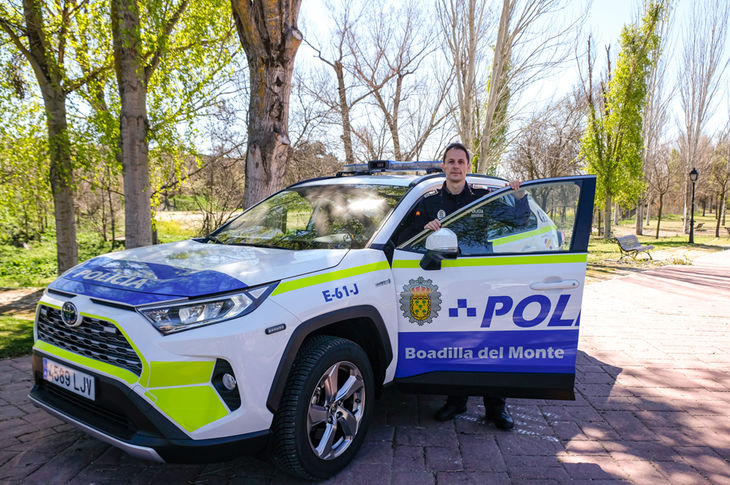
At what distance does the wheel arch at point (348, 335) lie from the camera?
2223mm

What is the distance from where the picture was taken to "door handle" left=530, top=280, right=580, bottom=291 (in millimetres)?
2785

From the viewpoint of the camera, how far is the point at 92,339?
225 centimetres

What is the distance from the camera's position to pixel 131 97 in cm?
724

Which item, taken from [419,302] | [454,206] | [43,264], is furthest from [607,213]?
[43,264]

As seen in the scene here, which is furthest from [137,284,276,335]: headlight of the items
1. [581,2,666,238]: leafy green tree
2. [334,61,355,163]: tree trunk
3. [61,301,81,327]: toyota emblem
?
[581,2,666,238]: leafy green tree

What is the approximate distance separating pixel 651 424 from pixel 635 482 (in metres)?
0.91

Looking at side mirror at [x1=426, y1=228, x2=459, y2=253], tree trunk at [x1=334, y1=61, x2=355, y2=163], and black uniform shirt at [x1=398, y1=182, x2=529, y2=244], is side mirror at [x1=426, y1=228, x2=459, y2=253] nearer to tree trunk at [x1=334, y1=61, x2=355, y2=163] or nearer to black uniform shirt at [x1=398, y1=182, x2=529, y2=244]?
black uniform shirt at [x1=398, y1=182, x2=529, y2=244]

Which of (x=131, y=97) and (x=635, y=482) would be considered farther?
(x=131, y=97)

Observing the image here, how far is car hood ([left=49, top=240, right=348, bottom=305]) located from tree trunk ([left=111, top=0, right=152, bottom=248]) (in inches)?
206

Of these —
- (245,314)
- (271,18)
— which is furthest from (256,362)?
(271,18)

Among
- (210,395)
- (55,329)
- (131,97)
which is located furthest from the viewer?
(131,97)

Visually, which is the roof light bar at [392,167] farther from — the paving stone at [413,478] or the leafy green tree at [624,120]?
the leafy green tree at [624,120]

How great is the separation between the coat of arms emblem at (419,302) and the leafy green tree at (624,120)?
2309cm

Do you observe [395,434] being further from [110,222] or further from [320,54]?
[110,222]
